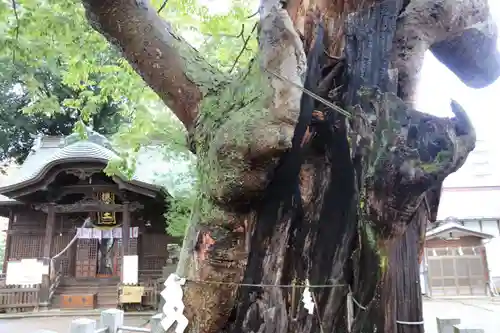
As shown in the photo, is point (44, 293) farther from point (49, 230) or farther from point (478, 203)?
point (478, 203)

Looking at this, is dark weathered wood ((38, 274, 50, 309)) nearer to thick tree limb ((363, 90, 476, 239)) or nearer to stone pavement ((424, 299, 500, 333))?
stone pavement ((424, 299, 500, 333))

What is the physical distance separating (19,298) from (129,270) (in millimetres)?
3844

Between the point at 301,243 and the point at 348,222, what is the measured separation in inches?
11.6

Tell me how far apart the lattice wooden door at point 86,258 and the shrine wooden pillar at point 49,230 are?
107 centimetres

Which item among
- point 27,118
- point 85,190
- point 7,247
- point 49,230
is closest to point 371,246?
point 85,190

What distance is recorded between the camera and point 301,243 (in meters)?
2.35

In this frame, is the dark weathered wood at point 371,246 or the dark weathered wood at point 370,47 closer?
the dark weathered wood at point 371,246

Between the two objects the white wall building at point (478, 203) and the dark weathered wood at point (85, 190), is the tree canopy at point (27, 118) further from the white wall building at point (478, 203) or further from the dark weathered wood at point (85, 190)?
the white wall building at point (478, 203)

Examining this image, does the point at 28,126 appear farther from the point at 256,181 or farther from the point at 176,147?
the point at 256,181

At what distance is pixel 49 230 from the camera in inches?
555

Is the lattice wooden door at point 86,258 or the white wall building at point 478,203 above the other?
→ the white wall building at point 478,203

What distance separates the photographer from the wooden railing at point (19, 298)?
13.0 m

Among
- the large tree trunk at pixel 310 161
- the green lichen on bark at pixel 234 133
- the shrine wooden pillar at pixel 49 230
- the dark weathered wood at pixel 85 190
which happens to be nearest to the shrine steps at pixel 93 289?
the shrine wooden pillar at pixel 49 230

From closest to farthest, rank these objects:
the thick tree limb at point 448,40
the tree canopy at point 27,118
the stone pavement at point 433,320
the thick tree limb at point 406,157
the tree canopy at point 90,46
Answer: the thick tree limb at point 406,157, the thick tree limb at point 448,40, the tree canopy at point 90,46, the stone pavement at point 433,320, the tree canopy at point 27,118
